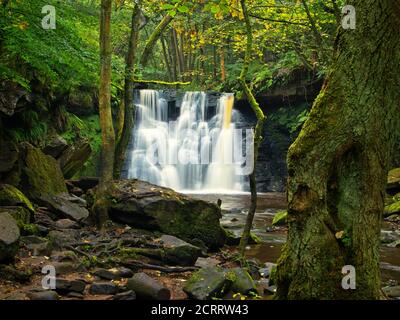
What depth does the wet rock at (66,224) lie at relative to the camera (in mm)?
10205

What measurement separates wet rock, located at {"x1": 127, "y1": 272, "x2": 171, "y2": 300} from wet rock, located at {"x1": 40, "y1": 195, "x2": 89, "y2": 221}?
4.98 meters

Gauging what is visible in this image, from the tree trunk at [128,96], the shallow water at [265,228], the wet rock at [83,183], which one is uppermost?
the tree trunk at [128,96]

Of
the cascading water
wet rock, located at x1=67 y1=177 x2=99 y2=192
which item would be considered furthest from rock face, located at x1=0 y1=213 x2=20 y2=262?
the cascading water

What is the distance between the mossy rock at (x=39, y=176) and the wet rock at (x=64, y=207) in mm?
248

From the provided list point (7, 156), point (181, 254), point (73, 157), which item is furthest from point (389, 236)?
point (7, 156)

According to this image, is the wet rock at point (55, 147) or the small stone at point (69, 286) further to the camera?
the wet rock at point (55, 147)

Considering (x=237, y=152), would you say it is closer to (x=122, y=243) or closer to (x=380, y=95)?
(x=122, y=243)

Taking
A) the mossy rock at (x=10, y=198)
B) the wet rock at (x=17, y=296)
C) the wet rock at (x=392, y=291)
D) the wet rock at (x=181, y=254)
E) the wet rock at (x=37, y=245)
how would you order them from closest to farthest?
the wet rock at (x=17, y=296) → the wet rock at (x=392, y=291) → the wet rock at (x=37, y=245) → the wet rock at (x=181, y=254) → the mossy rock at (x=10, y=198)

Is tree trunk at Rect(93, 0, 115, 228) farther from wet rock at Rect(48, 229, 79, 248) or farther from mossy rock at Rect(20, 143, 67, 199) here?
mossy rock at Rect(20, 143, 67, 199)

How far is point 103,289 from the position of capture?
6.50 m

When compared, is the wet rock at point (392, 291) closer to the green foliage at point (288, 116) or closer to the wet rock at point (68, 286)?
the wet rock at point (68, 286)

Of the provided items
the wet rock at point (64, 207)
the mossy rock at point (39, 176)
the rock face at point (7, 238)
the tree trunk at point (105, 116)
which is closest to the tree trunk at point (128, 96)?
the wet rock at point (64, 207)

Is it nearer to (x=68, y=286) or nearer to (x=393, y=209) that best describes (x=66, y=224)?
(x=68, y=286)

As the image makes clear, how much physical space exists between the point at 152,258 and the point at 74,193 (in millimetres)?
6031
